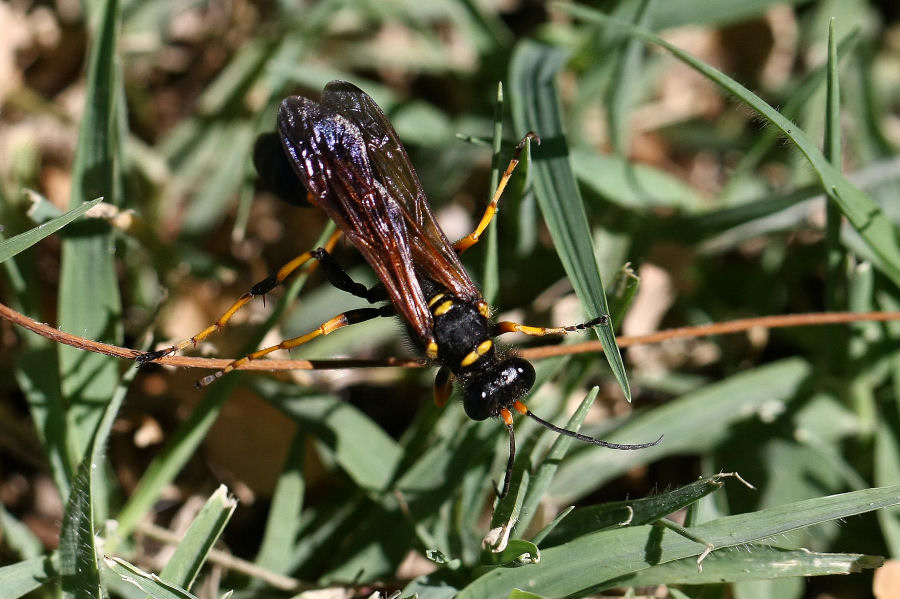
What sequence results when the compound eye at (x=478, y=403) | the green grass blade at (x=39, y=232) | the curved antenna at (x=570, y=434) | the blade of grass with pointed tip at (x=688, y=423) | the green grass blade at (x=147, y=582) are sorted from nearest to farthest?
the green grass blade at (x=147, y=582), the green grass blade at (x=39, y=232), the curved antenna at (x=570, y=434), the compound eye at (x=478, y=403), the blade of grass with pointed tip at (x=688, y=423)

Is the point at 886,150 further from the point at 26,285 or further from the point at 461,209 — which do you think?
the point at 26,285

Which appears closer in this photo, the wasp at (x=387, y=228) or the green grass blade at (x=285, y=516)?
the wasp at (x=387, y=228)

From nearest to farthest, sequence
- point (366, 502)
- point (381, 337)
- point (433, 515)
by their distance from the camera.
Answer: point (433, 515) → point (366, 502) → point (381, 337)

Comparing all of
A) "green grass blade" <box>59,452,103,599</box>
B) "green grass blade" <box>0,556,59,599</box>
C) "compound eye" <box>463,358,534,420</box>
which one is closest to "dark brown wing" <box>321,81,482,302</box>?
"compound eye" <box>463,358,534,420</box>

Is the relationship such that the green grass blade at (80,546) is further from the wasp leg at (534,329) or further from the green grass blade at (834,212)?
the green grass blade at (834,212)

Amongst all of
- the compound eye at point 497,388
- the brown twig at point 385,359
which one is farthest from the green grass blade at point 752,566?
the brown twig at point 385,359

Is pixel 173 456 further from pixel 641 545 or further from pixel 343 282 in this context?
pixel 641 545

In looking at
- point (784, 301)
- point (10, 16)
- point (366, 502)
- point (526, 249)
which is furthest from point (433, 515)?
point (10, 16)
